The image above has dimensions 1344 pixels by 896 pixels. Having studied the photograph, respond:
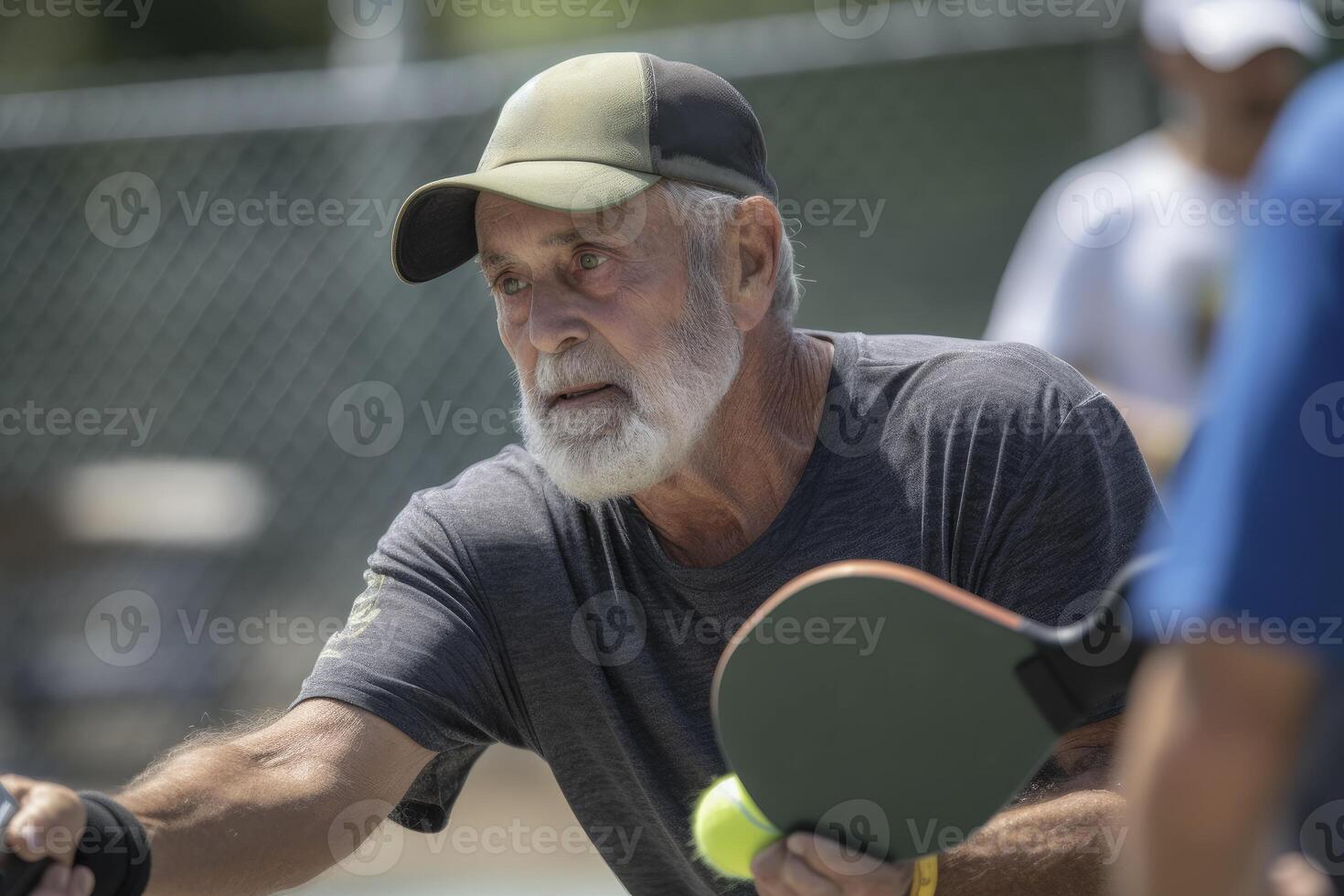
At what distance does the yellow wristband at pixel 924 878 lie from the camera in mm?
1956

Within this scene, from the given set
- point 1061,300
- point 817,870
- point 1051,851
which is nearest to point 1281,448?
point 817,870

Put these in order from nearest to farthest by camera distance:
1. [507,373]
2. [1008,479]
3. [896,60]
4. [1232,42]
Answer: [1008,479] < [1232,42] < [896,60] < [507,373]

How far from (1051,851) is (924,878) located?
0.27 metres

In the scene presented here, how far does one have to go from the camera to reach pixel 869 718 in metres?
1.78

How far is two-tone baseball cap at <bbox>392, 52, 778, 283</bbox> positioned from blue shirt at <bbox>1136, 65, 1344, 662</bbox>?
150 cm

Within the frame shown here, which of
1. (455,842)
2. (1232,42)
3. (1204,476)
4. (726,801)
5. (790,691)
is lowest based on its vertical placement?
(455,842)

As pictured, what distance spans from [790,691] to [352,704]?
867 mm

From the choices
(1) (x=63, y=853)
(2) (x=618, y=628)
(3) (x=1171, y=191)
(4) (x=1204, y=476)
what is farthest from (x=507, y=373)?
(4) (x=1204, y=476)

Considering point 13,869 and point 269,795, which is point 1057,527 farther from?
point 13,869

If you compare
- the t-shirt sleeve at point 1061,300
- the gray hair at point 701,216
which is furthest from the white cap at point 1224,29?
the gray hair at point 701,216

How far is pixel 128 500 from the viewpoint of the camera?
20.0 ft

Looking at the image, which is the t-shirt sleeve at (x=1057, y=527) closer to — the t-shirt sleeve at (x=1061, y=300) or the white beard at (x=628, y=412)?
the white beard at (x=628, y=412)

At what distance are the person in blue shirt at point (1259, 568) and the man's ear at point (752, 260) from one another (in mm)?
1640

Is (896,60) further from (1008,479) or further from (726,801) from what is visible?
(726,801)
